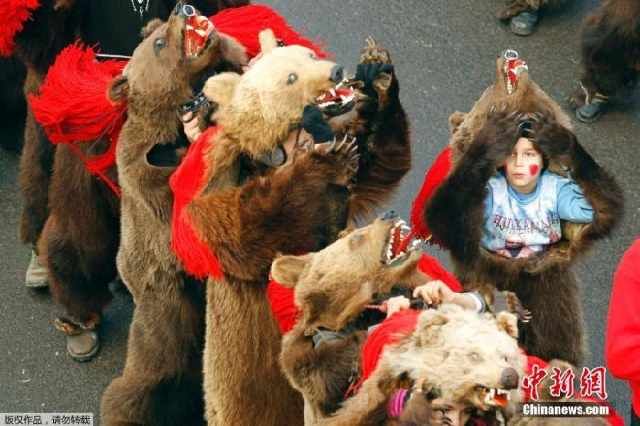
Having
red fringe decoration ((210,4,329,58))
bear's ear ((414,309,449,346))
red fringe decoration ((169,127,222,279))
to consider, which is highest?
red fringe decoration ((210,4,329,58))

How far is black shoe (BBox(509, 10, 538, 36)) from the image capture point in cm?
450

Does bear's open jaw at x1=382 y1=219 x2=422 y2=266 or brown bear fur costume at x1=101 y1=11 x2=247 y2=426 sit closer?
bear's open jaw at x1=382 y1=219 x2=422 y2=266

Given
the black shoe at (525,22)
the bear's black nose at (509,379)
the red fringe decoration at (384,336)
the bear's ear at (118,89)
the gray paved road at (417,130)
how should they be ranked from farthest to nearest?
the black shoe at (525,22)
the gray paved road at (417,130)
the bear's ear at (118,89)
the red fringe decoration at (384,336)
the bear's black nose at (509,379)

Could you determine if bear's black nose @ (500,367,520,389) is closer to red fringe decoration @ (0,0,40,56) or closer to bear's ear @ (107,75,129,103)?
bear's ear @ (107,75,129,103)

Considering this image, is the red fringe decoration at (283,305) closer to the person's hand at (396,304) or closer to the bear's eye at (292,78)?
the person's hand at (396,304)

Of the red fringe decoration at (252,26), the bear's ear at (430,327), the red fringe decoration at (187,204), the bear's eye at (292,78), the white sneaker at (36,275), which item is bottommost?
the white sneaker at (36,275)

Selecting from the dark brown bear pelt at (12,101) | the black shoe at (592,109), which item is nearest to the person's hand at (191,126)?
the dark brown bear pelt at (12,101)

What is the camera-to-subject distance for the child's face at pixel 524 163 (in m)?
2.63

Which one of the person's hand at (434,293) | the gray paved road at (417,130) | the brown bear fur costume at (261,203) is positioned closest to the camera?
the person's hand at (434,293)

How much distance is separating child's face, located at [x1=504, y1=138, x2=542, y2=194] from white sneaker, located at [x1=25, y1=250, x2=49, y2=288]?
6.91 ft

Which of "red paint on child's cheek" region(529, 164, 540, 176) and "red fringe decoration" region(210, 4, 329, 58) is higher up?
"red fringe decoration" region(210, 4, 329, 58)

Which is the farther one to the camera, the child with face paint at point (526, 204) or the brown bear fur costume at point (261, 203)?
the child with face paint at point (526, 204)

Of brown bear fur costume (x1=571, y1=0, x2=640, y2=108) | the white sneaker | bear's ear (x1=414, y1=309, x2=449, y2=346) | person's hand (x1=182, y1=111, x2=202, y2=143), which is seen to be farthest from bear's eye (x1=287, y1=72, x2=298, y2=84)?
the white sneaker

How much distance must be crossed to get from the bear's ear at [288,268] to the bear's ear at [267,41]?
0.64 meters
